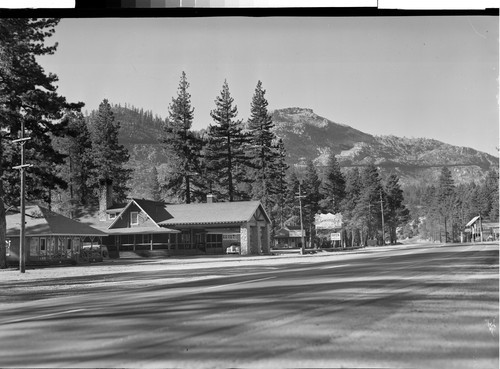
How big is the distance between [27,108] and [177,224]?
2044cm

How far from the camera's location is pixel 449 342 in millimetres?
6918

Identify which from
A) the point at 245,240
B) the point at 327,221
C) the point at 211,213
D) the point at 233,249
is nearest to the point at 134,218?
the point at 211,213

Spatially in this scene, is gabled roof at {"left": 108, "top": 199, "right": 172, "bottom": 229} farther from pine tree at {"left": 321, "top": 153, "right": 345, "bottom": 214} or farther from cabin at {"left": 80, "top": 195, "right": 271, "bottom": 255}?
pine tree at {"left": 321, "top": 153, "right": 345, "bottom": 214}

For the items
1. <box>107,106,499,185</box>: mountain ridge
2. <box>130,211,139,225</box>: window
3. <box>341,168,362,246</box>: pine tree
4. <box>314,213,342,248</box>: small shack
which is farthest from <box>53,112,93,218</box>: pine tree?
<box>314,213,342,248</box>: small shack

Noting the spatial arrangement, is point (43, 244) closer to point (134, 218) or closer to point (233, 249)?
point (134, 218)

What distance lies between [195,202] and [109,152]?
19095mm

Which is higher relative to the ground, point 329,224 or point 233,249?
point 329,224

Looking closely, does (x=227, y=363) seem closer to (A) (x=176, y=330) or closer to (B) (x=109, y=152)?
(A) (x=176, y=330)

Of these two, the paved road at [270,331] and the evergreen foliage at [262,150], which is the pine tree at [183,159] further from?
the paved road at [270,331]

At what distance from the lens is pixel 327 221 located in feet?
264

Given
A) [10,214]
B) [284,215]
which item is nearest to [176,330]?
[10,214]

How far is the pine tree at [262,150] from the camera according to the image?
45.6ft

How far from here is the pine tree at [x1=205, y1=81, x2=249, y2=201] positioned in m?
21.3

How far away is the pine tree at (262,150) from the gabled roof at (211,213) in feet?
4.95
